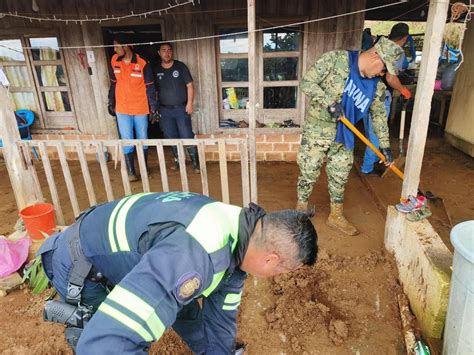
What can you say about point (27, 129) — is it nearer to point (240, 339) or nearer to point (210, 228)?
point (240, 339)

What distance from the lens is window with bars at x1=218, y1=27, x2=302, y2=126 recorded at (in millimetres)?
4949

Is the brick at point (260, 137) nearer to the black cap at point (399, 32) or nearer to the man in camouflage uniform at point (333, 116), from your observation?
the man in camouflage uniform at point (333, 116)

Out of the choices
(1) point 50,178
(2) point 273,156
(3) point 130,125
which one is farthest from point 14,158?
(2) point 273,156

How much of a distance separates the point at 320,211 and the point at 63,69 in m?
4.51

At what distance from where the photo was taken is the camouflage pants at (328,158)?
3295 mm

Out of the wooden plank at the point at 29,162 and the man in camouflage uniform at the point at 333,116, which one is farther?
the wooden plank at the point at 29,162

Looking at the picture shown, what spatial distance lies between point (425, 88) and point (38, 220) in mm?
3433

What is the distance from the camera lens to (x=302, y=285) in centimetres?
274

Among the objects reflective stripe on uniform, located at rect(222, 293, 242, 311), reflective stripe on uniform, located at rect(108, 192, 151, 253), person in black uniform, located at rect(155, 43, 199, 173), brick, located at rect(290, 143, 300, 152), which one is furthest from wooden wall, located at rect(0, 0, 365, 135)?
reflective stripe on uniform, located at rect(108, 192, 151, 253)

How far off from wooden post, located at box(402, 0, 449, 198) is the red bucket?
10.5ft

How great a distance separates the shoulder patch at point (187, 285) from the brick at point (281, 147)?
4.47 metres

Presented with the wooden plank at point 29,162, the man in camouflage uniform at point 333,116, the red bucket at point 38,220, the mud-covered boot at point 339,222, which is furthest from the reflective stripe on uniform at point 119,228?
the mud-covered boot at point 339,222

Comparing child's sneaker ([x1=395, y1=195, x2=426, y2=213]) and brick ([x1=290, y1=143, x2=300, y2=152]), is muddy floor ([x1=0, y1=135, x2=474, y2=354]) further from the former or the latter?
brick ([x1=290, y1=143, x2=300, y2=152])

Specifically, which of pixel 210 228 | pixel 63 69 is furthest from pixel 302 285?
pixel 63 69
